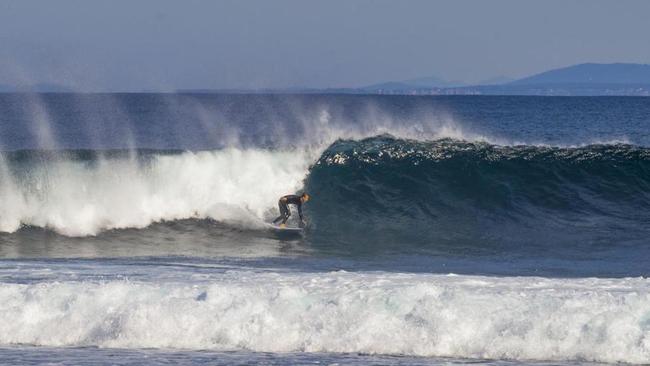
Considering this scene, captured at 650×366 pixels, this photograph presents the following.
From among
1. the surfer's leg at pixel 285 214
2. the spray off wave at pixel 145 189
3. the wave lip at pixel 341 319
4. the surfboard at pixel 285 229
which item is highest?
the spray off wave at pixel 145 189

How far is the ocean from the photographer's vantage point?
10.2m

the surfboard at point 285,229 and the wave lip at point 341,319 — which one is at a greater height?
the surfboard at point 285,229

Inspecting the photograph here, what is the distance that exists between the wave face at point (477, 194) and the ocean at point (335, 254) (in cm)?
7

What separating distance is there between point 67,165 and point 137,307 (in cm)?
1197

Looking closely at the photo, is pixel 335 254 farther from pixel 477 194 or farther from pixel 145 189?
pixel 477 194

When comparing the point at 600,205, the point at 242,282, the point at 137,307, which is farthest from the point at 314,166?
the point at 137,307

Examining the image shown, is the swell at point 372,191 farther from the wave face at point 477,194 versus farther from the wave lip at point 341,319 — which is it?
the wave lip at point 341,319

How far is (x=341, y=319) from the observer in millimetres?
10633

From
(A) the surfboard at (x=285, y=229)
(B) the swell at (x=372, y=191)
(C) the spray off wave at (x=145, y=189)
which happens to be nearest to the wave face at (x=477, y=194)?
(B) the swell at (x=372, y=191)

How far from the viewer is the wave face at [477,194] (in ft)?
64.0

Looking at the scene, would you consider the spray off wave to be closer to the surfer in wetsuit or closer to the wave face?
the surfer in wetsuit

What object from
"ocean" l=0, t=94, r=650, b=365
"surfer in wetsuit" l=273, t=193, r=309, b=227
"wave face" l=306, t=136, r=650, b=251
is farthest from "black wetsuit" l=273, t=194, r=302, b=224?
"wave face" l=306, t=136, r=650, b=251

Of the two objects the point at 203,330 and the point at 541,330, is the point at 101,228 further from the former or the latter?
the point at 541,330

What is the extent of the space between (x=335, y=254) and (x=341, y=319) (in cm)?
668
